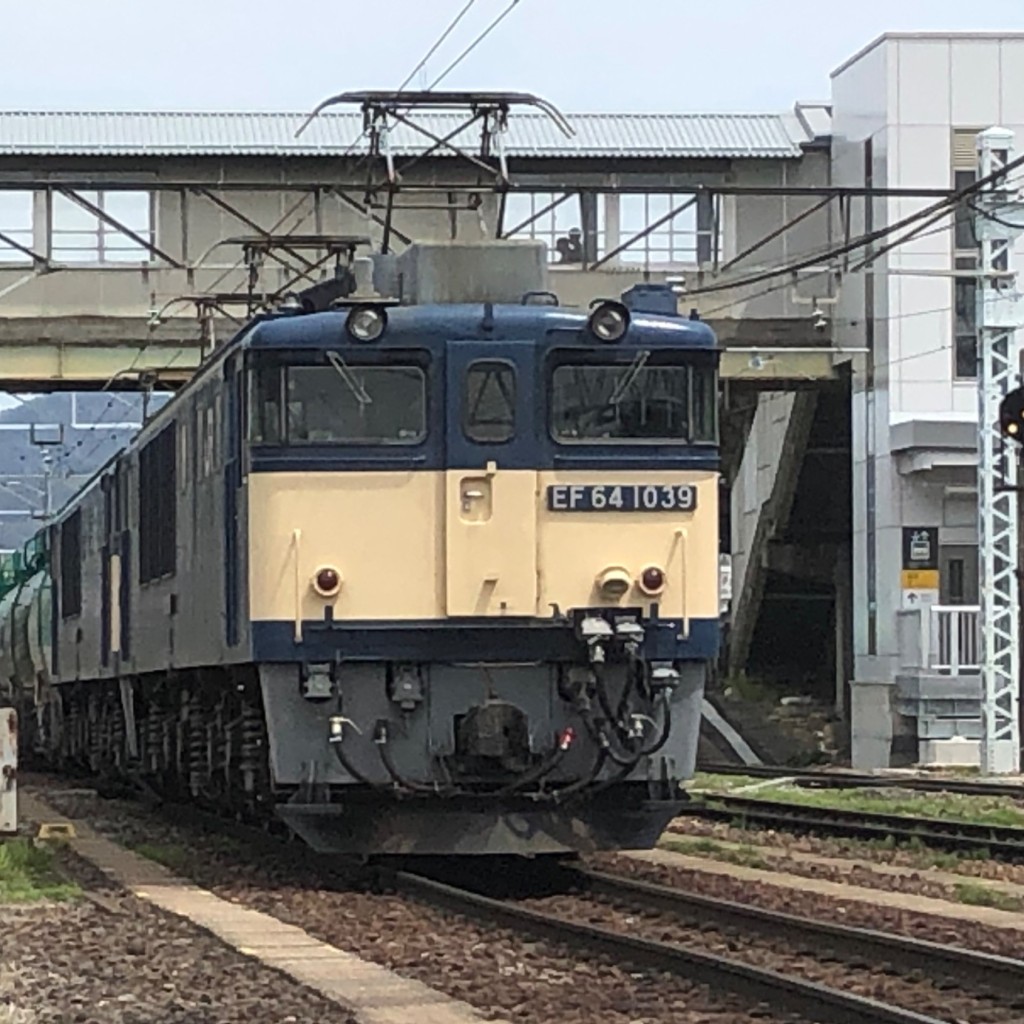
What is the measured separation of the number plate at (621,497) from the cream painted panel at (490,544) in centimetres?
17

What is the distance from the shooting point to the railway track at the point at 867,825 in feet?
53.4

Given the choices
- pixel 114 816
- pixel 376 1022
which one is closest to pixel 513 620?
pixel 376 1022

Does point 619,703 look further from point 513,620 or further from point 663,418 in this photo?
point 663,418

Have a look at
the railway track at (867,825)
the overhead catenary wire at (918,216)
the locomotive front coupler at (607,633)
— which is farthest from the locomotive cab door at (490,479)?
the overhead catenary wire at (918,216)

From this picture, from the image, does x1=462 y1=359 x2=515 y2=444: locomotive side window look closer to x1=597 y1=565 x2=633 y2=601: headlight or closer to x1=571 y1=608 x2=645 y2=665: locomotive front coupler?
x1=597 y1=565 x2=633 y2=601: headlight

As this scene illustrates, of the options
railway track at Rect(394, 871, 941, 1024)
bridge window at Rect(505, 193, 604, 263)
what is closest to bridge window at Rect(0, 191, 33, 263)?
bridge window at Rect(505, 193, 604, 263)

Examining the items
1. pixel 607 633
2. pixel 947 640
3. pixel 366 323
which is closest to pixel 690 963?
pixel 607 633

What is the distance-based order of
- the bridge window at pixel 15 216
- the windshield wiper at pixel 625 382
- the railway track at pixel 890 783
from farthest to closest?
the bridge window at pixel 15 216 < the railway track at pixel 890 783 < the windshield wiper at pixel 625 382

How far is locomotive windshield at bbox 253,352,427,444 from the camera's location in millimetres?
13305

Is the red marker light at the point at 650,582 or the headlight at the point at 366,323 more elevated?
the headlight at the point at 366,323

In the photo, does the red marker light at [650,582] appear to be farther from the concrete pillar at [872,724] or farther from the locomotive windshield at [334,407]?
the concrete pillar at [872,724]

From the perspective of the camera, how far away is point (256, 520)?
13.2m

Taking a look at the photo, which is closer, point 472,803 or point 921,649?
point 472,803

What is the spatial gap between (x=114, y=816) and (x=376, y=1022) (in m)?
12.7
